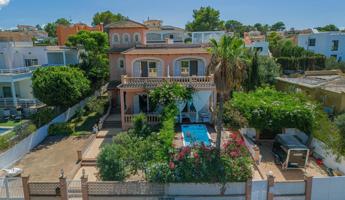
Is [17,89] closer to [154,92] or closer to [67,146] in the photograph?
[67,146]

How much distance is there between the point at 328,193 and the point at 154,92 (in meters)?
14.7

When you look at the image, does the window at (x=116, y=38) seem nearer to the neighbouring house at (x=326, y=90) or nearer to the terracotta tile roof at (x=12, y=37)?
the terracotta tile roof at (x=12, y=37)

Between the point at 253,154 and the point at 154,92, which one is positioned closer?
the point at 253,154

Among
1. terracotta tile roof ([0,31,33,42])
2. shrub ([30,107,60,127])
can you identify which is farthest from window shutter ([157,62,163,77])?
terracotta tile roof ([0,31,33,42])

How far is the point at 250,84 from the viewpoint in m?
33.3

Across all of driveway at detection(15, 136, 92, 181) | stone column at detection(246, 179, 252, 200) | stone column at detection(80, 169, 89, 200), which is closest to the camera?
stone column at detection(80, 169, 89, 200)

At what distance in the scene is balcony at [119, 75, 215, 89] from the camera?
23594mm

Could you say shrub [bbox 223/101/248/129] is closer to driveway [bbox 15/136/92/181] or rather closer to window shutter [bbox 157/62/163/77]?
window shutter [bbox 157/62/163/77]

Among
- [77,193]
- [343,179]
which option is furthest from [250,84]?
[77,193]

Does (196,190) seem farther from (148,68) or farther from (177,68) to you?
(148,68)

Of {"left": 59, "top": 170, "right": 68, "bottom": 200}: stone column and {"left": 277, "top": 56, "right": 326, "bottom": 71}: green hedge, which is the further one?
{"left": 277, "top": 56, "right": 326, "bottom": 71}: green hedge

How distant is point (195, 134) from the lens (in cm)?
2050

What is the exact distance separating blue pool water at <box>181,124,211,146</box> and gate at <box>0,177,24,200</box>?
10395 millimetres

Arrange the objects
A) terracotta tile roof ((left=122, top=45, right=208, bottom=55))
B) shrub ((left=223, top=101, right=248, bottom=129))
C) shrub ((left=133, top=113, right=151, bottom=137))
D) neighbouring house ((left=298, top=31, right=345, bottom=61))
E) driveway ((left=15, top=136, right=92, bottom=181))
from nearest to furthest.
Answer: driveway ((left=15, top=136, right=92, bottom=181)) < shrub ((left=133, top=113, right=151, bottom=137)) < shrub ((left=223, top=101, right=248, bottom=129)) < terracotta tile roof ((left=122, top=45, right=208, bottom=55)) < neighbouring house ((left=298, top=31, right=345, bottom=61))
